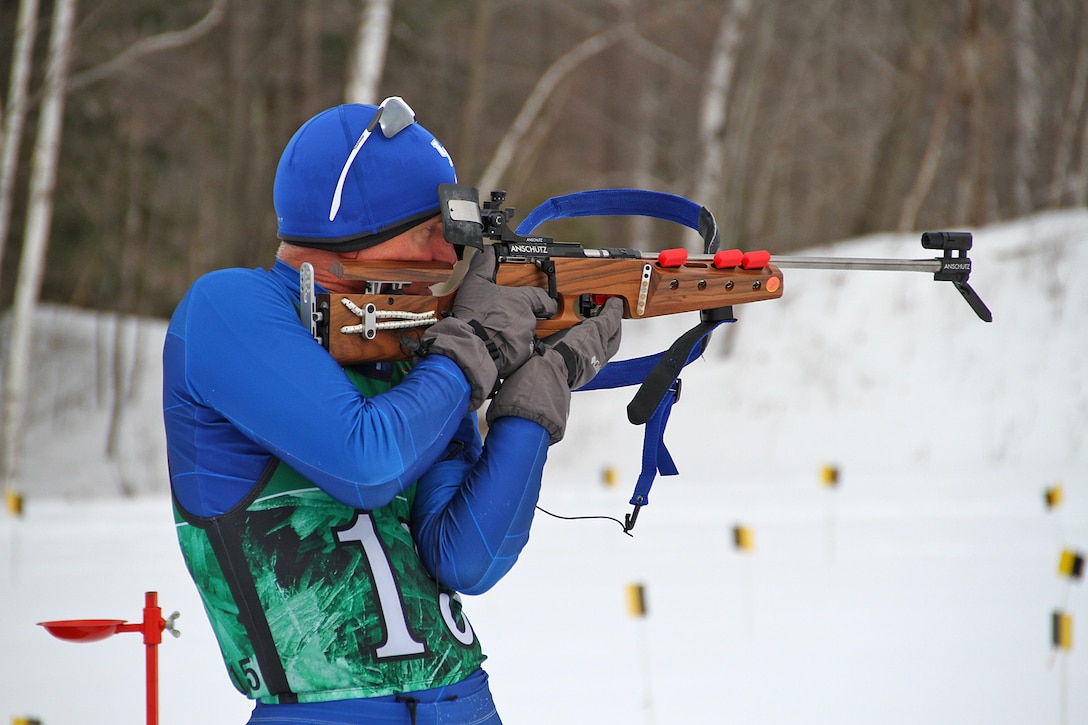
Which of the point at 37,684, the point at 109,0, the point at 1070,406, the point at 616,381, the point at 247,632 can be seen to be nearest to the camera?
the point at 247,632

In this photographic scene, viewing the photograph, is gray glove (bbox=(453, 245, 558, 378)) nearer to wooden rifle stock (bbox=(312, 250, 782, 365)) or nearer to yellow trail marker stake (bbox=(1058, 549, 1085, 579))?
wooden rifle stock (bbox=(312, 250, 782, 365))

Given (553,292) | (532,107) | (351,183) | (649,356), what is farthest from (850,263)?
(532,107)

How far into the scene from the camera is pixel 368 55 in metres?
8.91

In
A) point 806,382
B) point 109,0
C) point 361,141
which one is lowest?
point 361,141

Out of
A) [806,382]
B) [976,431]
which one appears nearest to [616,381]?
[976,431]

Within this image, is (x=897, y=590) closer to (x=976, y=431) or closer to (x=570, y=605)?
(x=570, y=605)

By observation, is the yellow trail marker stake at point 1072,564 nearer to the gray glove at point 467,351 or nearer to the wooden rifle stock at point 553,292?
the wooden rifle stock at point 553,292

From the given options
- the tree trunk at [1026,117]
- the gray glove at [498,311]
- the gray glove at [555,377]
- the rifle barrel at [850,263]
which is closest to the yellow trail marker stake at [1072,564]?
the rifle barrel at [850,263]

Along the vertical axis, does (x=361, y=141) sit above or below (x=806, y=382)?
below

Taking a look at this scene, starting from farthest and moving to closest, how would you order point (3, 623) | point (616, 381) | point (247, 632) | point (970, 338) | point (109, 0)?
point (109, 0) → point (970, 338) → point (3, 623) → point (616, 381) → point (247, 632)

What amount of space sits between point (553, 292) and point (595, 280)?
0.11 metres

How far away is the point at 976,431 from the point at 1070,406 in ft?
2.65

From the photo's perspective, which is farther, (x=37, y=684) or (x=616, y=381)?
(x=37, y=684)

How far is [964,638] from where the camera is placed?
174 inches
